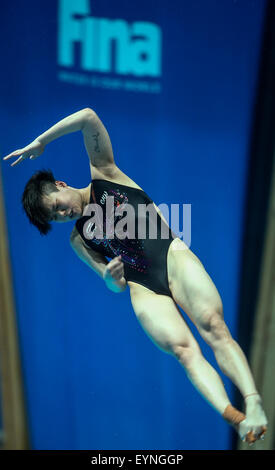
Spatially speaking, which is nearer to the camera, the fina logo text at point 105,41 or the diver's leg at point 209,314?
the diver's leg at point 209,314

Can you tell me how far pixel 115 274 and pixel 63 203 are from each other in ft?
1.03

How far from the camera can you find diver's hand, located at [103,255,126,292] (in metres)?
1.73

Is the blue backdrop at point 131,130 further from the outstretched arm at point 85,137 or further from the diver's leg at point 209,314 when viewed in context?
the diver's leg at point 209,314

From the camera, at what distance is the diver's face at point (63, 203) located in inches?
73.3

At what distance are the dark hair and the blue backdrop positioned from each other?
26 centimetres

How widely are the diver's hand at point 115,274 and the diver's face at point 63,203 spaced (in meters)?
0.24

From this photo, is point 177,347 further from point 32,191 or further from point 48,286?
point 48,286

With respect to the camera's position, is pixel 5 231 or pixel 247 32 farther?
pixel 5 231

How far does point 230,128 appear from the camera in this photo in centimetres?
238

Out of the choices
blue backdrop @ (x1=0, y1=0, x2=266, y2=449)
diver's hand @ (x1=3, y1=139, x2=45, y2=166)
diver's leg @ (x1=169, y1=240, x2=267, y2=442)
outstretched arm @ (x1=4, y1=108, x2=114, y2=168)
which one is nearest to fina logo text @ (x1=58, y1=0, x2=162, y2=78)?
blue backdrop @ (x1=0, y1=0, x2=266, y2=449)

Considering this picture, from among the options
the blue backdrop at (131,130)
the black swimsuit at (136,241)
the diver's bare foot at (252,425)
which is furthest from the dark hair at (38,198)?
the diver's bare foot at (252,425)

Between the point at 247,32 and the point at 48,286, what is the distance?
143cm
